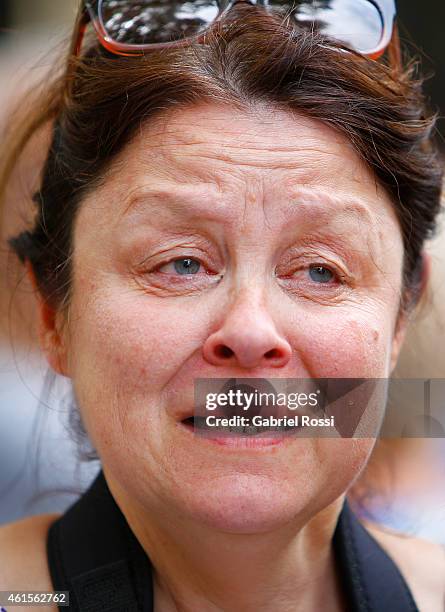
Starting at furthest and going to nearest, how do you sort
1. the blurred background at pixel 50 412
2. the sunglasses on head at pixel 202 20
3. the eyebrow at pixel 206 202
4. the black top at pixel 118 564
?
the blurred background at pixel 50 412
the sunglasses on head at pixel 202 20
the black top at pixel 118 564
the eyebrow at pixel 206 202

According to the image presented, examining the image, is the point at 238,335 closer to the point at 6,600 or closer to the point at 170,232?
the point at 170,232

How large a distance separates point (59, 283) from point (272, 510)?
27.1 inches

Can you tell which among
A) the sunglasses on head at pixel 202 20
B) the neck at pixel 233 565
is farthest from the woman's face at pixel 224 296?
the sunglasses on head at pixel 202 20

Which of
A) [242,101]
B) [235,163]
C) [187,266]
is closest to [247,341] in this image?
[187,266]

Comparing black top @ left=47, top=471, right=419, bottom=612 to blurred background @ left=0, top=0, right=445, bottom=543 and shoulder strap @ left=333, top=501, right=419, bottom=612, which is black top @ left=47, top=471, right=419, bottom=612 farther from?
blurred background @ left=0, top=0, right=445, bottom=543

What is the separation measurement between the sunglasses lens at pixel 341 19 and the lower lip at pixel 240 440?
879 mm

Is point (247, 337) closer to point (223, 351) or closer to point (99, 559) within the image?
point (223, 351)

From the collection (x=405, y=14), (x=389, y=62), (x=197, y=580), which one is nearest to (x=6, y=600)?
(x=197, y=580)

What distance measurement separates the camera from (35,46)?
296 centimetres

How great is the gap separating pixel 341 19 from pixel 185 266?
2.23ft

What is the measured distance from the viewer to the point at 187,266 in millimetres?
1476

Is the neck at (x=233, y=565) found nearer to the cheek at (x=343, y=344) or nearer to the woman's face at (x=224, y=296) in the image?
the woman's face at (x=224, y=296)

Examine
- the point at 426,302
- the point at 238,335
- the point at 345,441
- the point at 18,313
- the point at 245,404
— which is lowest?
the point at 426,302

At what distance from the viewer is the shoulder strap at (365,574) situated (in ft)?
5.50
